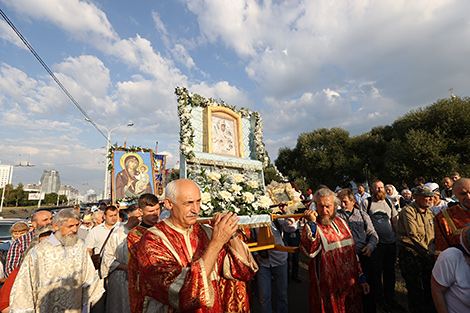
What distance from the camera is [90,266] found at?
372cm

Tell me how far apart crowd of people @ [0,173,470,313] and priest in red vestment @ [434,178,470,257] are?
12 millimetres

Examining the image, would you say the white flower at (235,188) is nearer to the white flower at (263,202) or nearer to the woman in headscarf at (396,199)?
the white flower at (263,202)

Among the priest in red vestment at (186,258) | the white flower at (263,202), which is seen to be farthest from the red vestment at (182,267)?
the white flower at (263,202)

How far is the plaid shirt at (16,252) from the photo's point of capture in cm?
401

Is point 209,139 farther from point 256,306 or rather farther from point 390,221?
point 390,221

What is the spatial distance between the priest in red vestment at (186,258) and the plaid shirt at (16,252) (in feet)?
11.4

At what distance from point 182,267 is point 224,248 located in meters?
0.66

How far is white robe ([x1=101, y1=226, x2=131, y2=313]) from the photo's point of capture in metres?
3.84

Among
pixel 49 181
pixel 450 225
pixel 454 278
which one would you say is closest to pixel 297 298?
pixel 450 225

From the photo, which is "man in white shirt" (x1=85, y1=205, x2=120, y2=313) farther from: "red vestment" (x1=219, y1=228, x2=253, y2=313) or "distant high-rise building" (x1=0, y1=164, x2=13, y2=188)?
"distant high-rise building" (x1=0, y1=164, x2=13, y2=188)

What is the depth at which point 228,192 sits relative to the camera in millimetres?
3631

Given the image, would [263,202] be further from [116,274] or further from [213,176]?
[116,274]

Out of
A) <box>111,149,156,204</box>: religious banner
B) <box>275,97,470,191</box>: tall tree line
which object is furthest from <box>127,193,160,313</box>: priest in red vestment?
<box>275,97,470,191</box>: tall tree line

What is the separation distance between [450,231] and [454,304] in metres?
1.54
